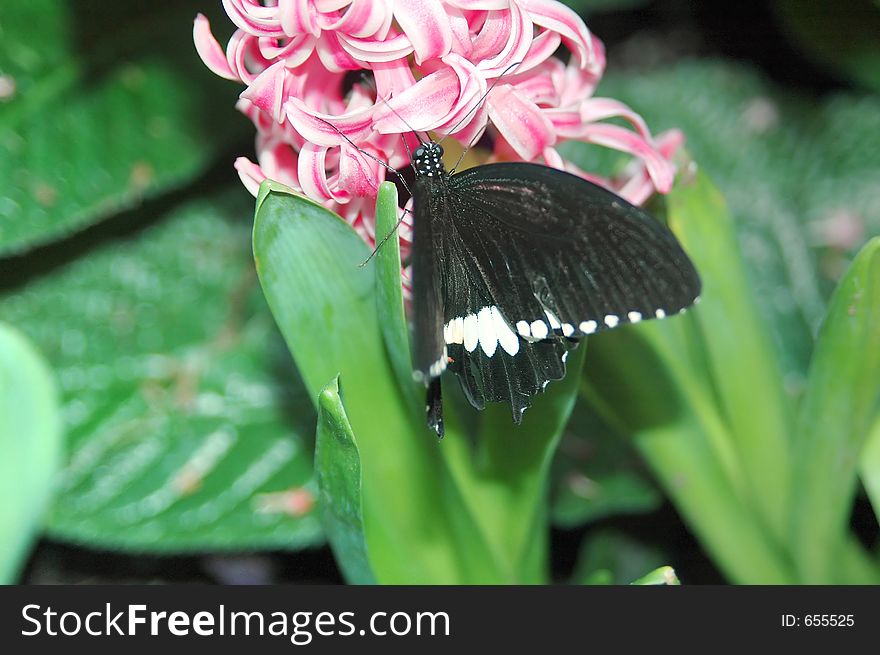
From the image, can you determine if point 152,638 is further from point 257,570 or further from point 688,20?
point 688,20

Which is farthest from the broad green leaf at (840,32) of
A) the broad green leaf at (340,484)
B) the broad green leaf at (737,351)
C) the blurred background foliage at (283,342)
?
the broad green leaf at (340,484)

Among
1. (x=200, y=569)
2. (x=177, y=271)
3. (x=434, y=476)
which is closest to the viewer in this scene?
(x=434, y=476)

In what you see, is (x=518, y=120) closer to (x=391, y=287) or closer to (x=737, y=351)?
(x=391, y=287)

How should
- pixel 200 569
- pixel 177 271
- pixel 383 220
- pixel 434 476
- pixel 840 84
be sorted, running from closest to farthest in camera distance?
pixel 383 220 → pixel 434 476 → pixel 200 569 → pixel 177 271 → pixel 840 84

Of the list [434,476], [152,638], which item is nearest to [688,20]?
[434,476]

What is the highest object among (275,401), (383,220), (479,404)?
(383,220)

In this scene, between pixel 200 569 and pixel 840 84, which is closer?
pixel 200 569

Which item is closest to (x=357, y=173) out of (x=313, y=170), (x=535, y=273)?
(x=313, y=170)

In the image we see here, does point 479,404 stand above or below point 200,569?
above
